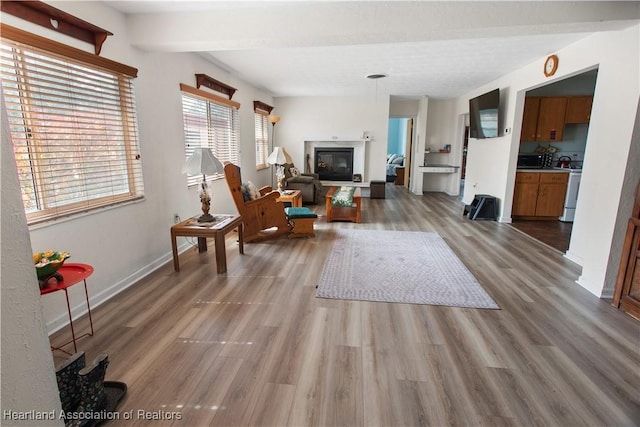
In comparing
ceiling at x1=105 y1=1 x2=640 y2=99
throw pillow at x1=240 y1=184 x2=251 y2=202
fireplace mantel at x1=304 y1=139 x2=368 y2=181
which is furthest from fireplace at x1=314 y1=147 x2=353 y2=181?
ceiling at x1=105 y1=1 x2=640 y2=99

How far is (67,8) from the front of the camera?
2215mm

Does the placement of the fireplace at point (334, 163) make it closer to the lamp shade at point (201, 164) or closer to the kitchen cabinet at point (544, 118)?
the kitchen cabinet at point (544, 118)

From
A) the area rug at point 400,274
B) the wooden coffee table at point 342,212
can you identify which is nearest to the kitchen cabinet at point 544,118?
the area rug at point 400,274

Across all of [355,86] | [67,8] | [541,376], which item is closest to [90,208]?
[67,8]

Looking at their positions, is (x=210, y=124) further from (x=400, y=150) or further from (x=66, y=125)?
(x=400, y=150)

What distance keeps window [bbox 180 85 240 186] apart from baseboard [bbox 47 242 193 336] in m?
1.12

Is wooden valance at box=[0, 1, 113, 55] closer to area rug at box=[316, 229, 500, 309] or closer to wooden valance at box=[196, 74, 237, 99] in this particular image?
wooden valance at box=[196, 74, 237, 99]

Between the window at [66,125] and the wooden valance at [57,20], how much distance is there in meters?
Result: 0.11

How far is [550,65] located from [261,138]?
511 cm

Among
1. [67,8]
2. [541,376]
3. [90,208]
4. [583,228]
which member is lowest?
[541,376]

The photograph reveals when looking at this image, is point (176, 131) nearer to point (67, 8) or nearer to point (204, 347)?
point (67, 8)

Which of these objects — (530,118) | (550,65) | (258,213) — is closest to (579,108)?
(530,118)

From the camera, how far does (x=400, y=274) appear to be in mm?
3146

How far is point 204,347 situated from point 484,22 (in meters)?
3.14
